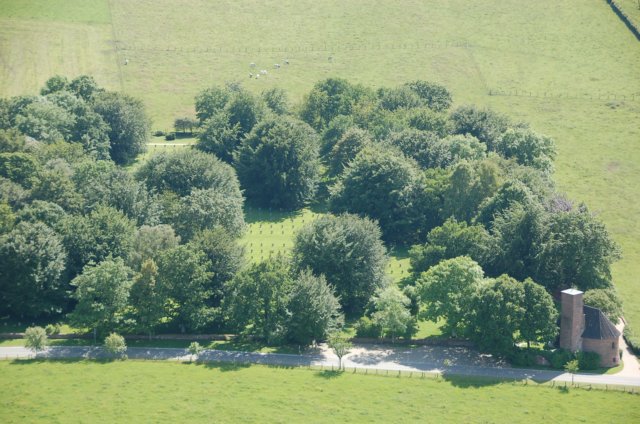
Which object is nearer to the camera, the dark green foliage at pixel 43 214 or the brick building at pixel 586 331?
the brick building at pixel 586 331

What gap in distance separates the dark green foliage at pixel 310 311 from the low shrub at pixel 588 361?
2936cm

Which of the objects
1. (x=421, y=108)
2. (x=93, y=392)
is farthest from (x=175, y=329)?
Answer: (x=421, y=108)

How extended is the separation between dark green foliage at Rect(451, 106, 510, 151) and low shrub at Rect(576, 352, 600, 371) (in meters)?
70.2

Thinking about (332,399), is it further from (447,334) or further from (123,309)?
(123,309)

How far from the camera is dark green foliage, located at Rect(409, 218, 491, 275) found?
139 meters

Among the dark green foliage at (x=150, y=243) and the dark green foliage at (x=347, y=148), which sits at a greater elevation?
the dark green foliage at (x=347, y=148)

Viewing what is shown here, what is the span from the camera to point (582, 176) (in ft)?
602

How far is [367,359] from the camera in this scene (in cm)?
12306

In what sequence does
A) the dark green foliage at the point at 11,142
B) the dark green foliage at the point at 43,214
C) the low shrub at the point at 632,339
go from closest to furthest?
the low shrub at the point at 632,339 < the dark green foliage at the point at 43,214 < the dark green foliage at the point at 11,142

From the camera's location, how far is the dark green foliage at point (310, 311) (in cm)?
12356

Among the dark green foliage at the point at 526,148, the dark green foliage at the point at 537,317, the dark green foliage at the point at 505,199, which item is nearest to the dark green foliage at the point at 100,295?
the dark green foliage at the point at 537,317

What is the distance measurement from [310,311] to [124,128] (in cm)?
8421

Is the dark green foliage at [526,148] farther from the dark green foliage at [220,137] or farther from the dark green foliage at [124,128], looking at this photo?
the dark green foliage at [124,128]

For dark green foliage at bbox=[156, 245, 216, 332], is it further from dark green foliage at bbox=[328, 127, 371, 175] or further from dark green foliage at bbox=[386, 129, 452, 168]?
dark green foliage at bbox=[386, 129, 452, 168]
